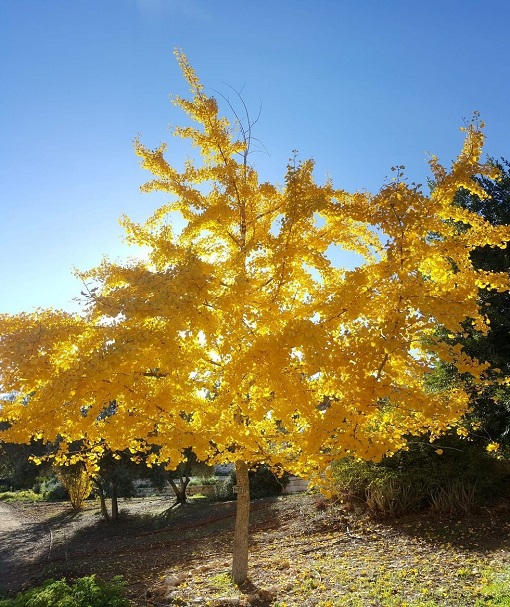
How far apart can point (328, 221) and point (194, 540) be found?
9703 mm

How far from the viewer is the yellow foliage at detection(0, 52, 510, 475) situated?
4.29 meters

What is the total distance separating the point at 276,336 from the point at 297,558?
18.5 feet

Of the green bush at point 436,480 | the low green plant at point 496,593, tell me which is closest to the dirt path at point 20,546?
the green bush at point 436,480

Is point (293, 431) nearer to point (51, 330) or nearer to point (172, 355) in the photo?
point (172, 355)

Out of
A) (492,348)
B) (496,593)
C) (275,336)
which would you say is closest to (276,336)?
(275,336)

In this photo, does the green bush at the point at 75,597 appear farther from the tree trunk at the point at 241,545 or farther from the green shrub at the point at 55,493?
the green shrub at the point at 55,493

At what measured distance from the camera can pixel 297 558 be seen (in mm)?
8086

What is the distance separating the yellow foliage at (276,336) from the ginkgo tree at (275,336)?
0.02m

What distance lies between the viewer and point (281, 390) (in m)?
4.74

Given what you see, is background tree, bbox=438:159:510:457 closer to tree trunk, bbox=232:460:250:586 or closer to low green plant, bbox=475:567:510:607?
low green plant, bbox=475:567:510:607

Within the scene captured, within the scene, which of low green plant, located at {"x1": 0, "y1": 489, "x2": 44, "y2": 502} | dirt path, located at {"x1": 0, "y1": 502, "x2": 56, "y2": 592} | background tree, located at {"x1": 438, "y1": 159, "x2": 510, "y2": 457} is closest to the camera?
dirt path, located at {"x1": 0, "y1": 502, "x2": 56, "y2": 592}

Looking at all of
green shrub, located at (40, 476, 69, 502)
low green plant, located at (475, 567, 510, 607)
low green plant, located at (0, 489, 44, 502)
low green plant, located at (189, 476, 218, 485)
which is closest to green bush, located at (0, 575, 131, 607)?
low green plant, located at (475, 567, 510, 607)

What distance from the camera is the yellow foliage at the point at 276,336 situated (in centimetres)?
429

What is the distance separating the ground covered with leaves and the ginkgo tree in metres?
2.06
